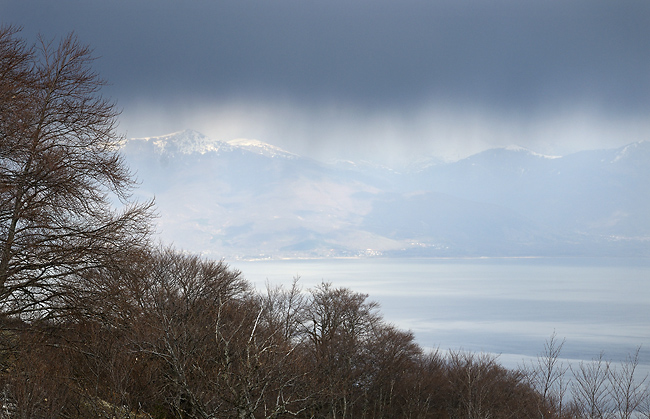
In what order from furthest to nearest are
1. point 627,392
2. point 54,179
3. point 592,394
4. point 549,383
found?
point 549,383 → point 592,394 → point 627,392 → point 54,179

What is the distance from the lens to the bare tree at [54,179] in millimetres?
16984

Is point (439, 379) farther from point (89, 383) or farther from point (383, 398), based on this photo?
point (89, 383)

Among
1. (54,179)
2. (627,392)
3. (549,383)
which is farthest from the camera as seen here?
(549,383)

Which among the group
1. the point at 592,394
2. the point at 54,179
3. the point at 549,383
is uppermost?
the point at 54,179

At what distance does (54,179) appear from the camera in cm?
1716

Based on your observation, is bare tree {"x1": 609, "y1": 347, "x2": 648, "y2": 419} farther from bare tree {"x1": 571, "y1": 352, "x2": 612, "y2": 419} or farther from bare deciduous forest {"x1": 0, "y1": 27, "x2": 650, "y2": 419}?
bare deciduous forest {"x1": 0, "y1": 27, "x2": 650, "y2": 419}

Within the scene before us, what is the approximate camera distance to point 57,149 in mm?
18391

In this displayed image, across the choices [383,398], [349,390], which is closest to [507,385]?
[383,398]

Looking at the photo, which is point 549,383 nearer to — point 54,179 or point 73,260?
point 73,260

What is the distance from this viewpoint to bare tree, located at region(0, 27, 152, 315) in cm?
1698

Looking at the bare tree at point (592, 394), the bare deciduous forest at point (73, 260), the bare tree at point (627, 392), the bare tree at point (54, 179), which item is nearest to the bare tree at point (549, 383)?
the bare tree at point (592, 394)

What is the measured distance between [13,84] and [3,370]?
7.95m

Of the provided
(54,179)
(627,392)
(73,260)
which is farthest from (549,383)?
(54,179)

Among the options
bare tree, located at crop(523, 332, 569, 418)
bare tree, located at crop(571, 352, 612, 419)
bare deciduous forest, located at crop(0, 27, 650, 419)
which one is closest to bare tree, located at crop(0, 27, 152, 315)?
bare deciduous forest, located at crop(0, 27, 650, 419)
